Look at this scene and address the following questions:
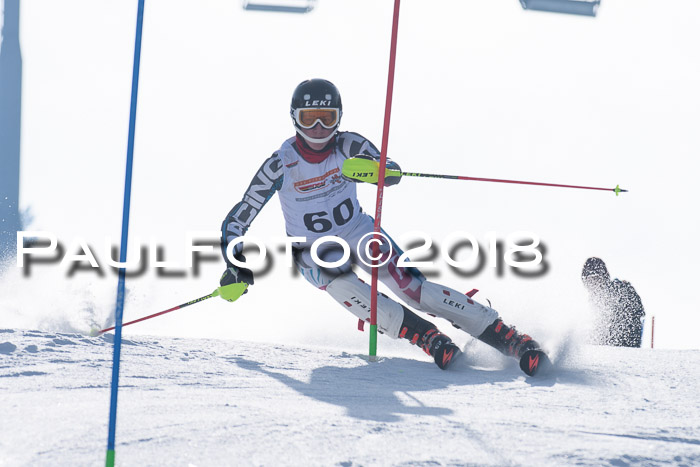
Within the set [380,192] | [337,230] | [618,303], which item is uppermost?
[380,192]

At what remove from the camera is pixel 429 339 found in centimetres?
498

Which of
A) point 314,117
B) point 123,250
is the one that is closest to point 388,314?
point 314,117

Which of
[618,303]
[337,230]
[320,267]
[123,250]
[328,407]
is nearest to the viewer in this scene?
[123,250]

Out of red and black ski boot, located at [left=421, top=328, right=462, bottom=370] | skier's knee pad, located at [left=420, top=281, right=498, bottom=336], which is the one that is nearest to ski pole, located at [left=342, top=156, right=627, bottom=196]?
skier's knee pad, located at [left=420, top=281, right=498, bottom=336]

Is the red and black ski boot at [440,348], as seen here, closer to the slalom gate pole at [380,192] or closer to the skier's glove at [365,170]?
the slalom gate pole at [380,192]

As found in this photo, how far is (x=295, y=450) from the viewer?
279cm

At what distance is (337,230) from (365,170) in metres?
0.53

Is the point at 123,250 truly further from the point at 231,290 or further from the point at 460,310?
the point at 460,310

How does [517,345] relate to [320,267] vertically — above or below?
below

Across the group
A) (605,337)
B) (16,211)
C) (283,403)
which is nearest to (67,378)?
(283,403)

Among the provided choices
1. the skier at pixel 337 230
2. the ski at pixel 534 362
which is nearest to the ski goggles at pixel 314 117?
the skier at pixel 337 230

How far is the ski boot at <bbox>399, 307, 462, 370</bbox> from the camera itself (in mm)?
4828

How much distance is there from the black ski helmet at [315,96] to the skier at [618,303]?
4.14 metres

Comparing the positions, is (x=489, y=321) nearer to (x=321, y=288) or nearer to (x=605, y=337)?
(x=321, y=288)
